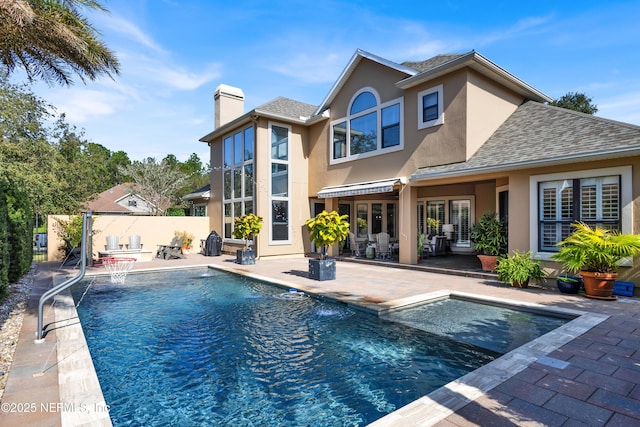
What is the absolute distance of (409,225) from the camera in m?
15.4

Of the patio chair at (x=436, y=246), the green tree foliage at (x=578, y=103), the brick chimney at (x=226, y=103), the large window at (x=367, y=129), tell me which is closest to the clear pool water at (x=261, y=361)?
the large window at (x=367, y=129)

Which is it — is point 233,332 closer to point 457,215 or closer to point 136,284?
point 136,284

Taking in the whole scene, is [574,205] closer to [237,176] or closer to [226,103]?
[237,176]

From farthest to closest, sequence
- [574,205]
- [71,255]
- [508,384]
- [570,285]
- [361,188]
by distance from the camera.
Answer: [71,255], [361,188], [574,205], [570,285], [508,384]

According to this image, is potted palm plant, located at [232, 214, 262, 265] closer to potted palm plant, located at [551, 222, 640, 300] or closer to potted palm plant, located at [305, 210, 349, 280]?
potted palm plant, located at [305, 210, 349, 280]

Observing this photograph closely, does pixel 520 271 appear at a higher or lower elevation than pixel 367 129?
lower

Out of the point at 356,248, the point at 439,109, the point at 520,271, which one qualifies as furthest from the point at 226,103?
the point at 520,271

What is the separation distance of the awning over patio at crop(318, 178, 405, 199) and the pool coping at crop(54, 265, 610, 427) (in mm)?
7818

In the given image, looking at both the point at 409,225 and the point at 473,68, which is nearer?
the point at 473,68

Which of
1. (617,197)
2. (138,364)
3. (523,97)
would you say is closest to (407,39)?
(523,97)

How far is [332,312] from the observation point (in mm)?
8852

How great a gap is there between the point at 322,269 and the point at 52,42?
9873mm

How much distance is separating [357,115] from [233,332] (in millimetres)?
13987

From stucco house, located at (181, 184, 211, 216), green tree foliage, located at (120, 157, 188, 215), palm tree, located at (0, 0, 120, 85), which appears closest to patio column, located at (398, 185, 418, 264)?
palm tree, located at (0, 0, 120, 85)
